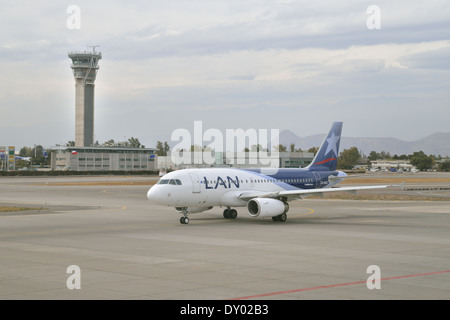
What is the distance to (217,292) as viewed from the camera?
1614cm

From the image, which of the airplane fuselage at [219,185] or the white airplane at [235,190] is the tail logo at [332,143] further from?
the white airplane at [235,190]

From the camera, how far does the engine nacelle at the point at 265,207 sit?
3766cm

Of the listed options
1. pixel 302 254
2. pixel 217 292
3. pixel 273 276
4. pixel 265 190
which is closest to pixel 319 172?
pixel 265 190

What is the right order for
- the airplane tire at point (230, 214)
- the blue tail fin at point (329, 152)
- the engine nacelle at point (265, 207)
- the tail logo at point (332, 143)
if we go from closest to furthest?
the engine nacelle at point (265, 207), the airplane tire at point (230, 214), the blue tail fin at point (329, 152), the tail logo at point (332, 143)

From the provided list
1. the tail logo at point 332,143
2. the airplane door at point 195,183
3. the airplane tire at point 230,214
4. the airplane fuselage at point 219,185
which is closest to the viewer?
the airplane fuselage at point 219,185

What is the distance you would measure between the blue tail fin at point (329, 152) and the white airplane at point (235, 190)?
204 centimetres

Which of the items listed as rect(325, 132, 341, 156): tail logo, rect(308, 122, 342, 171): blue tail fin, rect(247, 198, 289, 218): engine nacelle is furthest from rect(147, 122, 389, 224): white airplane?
rect(325, 132, 341, 156): tail logo

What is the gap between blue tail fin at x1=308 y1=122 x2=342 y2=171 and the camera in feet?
156

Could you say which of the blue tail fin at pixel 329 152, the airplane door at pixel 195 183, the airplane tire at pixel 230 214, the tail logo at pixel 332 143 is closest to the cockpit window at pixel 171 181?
the airplane door at pixel 195 183

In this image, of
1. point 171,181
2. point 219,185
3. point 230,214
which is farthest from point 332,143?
point 171,181

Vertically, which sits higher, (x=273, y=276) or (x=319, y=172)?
(x=319, y=172)
